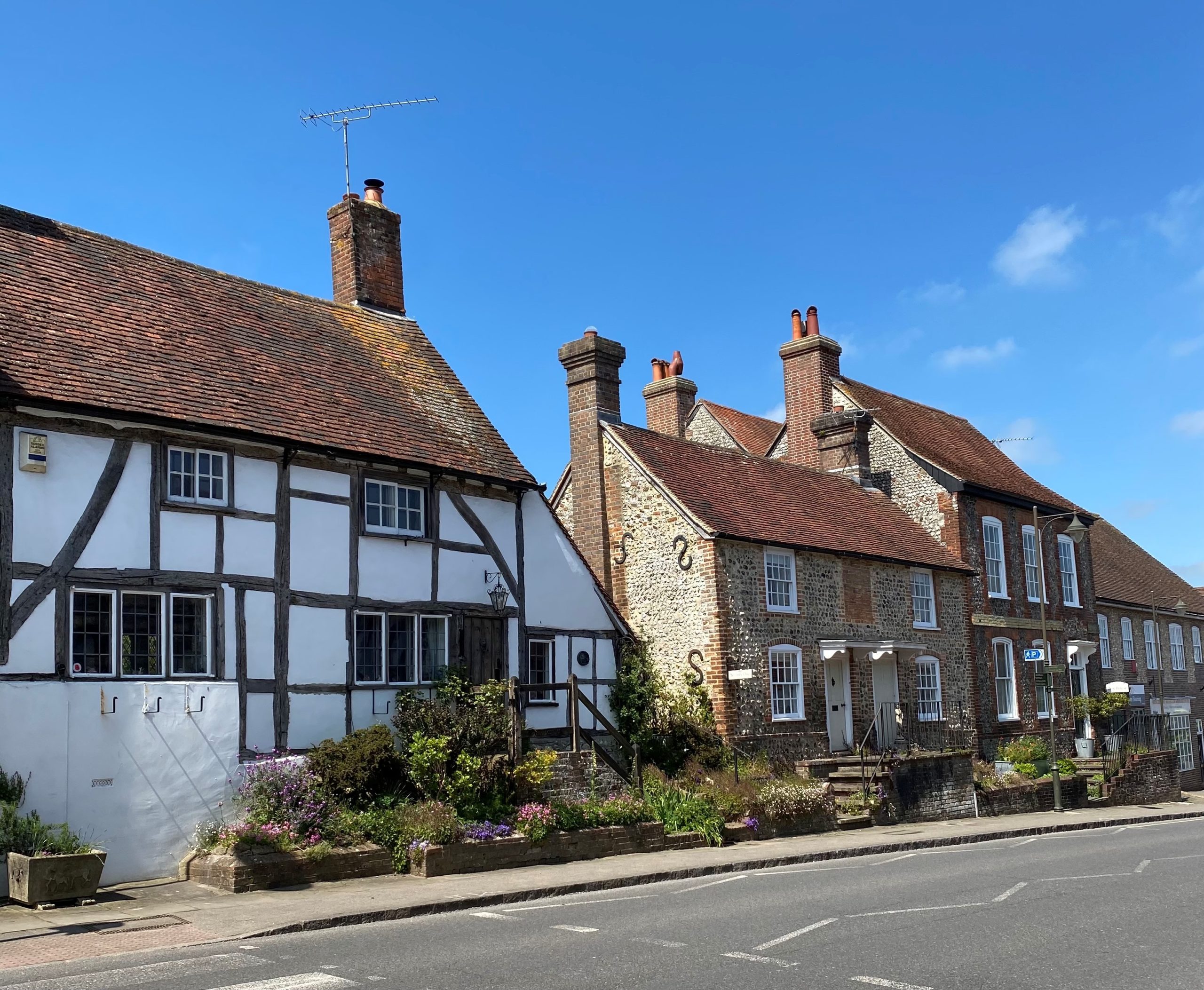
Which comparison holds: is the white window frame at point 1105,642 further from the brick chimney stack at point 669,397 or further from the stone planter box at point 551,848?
the stone planter box at point 551,848

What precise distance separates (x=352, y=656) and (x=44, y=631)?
14.5 feet

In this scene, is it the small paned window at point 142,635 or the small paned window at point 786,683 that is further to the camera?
the small paned window at point 786,683

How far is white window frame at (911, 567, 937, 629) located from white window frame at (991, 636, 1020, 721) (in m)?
3.12

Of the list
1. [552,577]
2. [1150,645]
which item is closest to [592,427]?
[552,577]

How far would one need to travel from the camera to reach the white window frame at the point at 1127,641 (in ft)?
131

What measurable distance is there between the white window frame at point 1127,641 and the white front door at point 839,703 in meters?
18.3

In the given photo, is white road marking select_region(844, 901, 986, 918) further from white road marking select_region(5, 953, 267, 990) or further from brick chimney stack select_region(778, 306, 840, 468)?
brick chimney stack select_region(778, 306, 840, 468)

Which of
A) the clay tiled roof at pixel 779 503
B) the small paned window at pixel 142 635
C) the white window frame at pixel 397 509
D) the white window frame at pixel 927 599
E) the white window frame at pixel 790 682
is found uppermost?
the clay tiled roof at pixel 779 503

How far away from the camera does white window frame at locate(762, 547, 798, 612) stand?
2411 centimetres

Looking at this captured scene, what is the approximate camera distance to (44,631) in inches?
530

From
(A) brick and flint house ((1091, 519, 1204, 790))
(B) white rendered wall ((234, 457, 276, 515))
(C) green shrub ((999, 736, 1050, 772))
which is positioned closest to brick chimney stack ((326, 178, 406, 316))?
(B) white rendered wall ((234, 457, 276, 515))

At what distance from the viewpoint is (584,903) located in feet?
42.0

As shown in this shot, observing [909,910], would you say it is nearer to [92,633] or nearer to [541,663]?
[541,663]

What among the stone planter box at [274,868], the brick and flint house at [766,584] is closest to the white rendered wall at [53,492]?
the stone planter box at [274,868]
